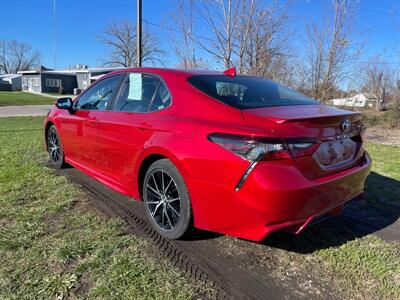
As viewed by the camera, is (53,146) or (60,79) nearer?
(53,146)

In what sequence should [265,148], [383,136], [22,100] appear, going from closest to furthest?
[265,148]
[383,136]
[22,100]

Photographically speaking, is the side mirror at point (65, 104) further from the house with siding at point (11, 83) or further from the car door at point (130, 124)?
the house with siding at point (11, 83)

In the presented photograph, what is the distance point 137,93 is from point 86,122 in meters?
1.03

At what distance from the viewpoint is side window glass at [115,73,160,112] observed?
3633 mm

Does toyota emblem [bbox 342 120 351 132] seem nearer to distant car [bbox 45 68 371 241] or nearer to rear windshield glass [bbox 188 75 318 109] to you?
distant car [bbox 45 68 371 241]

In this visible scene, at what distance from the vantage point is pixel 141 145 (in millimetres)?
3439

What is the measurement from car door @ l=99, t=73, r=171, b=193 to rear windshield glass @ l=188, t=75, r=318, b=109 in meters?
0.40

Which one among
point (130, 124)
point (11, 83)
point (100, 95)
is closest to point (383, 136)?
point (100, 95)

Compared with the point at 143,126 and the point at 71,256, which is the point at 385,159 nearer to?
the point at 143,126

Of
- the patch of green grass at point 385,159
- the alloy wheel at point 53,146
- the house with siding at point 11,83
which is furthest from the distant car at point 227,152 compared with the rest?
the house with siding at point 11,83

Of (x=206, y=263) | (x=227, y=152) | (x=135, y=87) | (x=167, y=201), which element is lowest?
(x=206, y=263)

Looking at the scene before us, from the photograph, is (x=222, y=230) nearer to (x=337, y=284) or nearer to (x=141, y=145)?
(x=337, y=284)

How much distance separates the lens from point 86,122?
450 cm

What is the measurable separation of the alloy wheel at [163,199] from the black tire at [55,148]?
2551 millimetres
